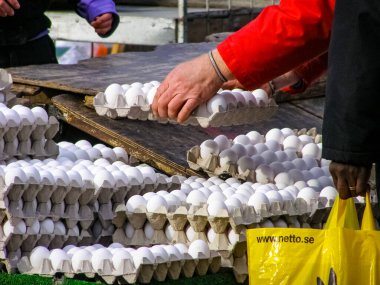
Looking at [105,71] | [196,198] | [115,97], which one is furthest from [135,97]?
Result: [105,71]

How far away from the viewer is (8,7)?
5438 mm

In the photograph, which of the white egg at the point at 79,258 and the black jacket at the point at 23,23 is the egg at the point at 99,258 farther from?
the black jacket at the point at 23,23

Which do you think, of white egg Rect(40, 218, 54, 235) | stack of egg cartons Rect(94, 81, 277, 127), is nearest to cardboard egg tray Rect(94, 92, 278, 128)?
stack of egg cartons Rect(94, 81, 277, 127)

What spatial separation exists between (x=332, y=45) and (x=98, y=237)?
4.21 feet

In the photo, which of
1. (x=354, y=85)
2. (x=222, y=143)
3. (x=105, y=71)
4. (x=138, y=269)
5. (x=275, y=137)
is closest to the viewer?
(x=354, y=85)

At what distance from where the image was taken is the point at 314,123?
5.80 m

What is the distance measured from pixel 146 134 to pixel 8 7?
1.14 m

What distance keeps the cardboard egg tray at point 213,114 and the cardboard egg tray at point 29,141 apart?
242mm

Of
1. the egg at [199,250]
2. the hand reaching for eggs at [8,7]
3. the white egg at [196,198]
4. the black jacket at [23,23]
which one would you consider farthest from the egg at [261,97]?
the black jacket at [23,23]

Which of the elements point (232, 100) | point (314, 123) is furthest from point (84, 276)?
point (314, 123)

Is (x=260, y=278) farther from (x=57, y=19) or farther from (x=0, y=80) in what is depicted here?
(x=57, y=19)

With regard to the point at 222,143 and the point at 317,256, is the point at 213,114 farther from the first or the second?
the point at 317,256

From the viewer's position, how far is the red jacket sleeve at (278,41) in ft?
11.5

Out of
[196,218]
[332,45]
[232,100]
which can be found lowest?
[196,218]
